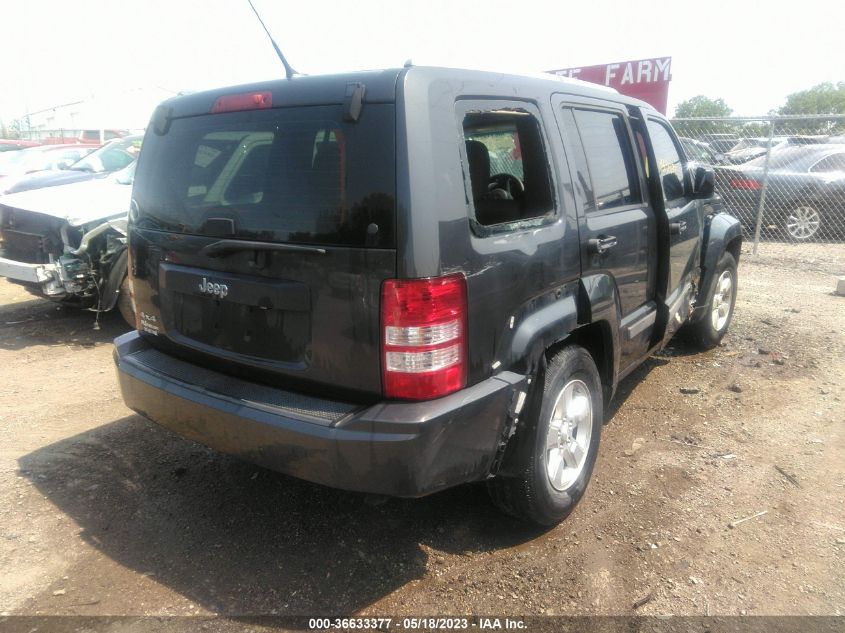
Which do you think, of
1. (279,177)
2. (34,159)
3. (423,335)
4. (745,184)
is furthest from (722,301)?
(34,159)

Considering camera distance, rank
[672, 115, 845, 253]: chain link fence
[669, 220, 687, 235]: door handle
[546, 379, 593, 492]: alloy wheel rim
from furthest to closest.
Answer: [672, 115, 845, 253]: chain link fence
[669, 220, 687, 235]: door handle
[546, 379, 593, 492]: alloy wheel rim

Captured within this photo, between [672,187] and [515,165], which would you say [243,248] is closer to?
[515,165]

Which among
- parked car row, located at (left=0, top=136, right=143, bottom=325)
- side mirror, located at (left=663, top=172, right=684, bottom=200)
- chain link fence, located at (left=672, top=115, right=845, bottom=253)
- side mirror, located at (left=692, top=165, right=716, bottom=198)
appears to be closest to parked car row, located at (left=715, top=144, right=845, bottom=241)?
chain link fence, located at (left=672, top=115, right=845, bottom=253)

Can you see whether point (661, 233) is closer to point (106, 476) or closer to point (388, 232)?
point (388, 232)

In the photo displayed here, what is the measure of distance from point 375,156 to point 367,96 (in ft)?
0.73

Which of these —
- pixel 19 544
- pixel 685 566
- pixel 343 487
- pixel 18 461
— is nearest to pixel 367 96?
pixel 343 487

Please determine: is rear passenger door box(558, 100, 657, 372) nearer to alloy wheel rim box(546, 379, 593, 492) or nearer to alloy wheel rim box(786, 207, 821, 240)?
alloy wheel rim box(546, 379, 593, 492)

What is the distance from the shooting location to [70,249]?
5.41m

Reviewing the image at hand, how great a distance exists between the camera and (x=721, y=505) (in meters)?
3.12

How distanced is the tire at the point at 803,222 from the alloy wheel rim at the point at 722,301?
21.1 feet

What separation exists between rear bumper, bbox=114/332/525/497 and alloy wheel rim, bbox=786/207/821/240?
10.4m

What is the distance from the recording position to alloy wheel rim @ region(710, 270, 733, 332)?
5.20 m

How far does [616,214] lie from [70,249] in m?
4.63

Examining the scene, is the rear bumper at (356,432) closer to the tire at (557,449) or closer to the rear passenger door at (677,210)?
the tire at (557,449)
